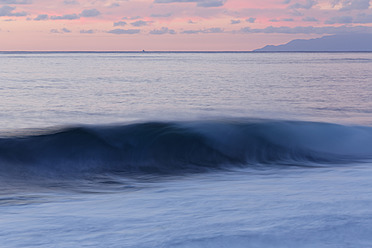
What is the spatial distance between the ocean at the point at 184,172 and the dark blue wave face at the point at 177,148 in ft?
0.09

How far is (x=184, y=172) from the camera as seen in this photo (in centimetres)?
798

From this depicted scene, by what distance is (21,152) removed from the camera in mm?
8906

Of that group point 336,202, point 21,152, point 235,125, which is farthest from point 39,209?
point 235,125

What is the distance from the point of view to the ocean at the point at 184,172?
3.62 meters

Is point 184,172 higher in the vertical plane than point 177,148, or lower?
lower

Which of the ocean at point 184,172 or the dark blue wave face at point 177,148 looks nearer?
the ocean at point 184,172

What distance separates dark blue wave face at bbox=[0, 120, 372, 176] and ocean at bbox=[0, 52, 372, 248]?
3cm

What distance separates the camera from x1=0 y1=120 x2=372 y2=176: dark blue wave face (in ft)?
27.8

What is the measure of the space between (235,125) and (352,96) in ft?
32.4

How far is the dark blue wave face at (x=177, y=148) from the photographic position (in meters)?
8.47

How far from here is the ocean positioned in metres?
3.62

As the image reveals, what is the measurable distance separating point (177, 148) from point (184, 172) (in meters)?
1.66

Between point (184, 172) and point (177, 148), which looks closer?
point (184, 172)

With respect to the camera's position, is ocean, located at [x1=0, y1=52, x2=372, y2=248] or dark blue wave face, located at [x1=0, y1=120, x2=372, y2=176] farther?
dark blue wave face, located at [x1=0, y1=120, x2=372, y2=176]
